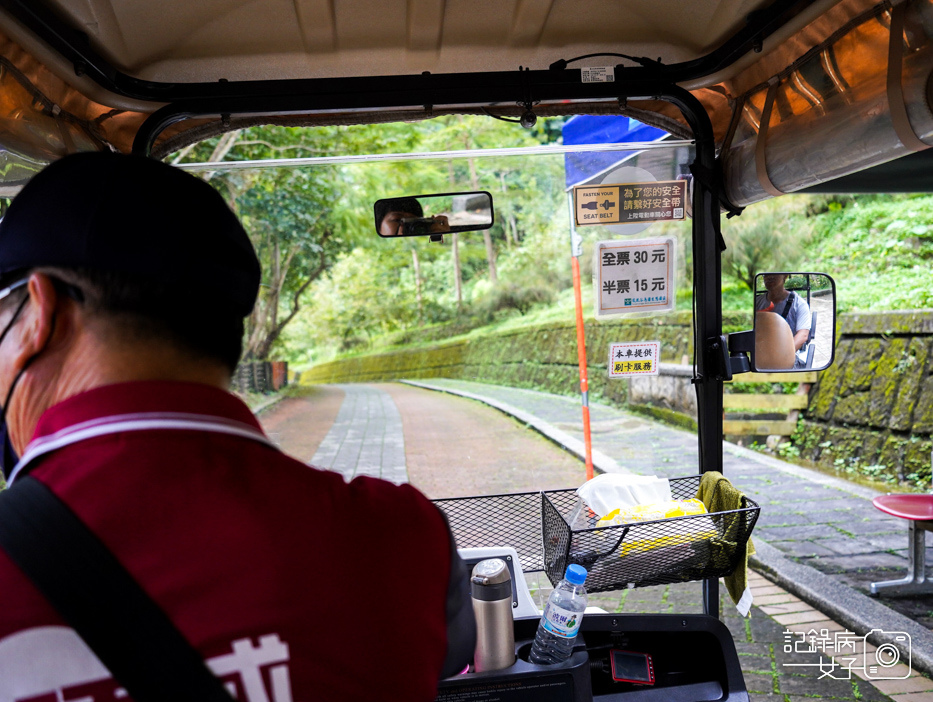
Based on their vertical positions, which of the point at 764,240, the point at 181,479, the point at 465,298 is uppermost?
the point at 764,240

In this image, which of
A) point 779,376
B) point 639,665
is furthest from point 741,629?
point 779,376

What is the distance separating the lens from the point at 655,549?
2045mm

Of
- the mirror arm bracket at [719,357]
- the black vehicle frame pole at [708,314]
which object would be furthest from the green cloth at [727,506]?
the mirror arm bracket at [719,357]

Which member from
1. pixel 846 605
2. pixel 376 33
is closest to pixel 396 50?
pixel 376 33

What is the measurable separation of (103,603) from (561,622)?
4.41ft

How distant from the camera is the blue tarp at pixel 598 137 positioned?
2.73m

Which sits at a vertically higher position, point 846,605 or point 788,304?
point 788,304

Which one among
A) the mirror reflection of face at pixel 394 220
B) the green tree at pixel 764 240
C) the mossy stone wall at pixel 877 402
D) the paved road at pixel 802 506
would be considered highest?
the green tree at pixel 764 240

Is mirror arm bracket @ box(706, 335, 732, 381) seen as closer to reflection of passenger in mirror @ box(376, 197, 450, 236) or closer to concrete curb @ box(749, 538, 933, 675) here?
reflection of passenger in mirror @ box(376, 197, 450, 236)

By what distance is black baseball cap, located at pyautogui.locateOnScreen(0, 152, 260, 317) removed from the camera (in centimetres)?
86

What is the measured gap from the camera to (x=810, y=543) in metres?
5.95

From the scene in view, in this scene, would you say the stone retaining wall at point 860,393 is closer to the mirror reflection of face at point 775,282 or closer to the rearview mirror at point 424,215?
the mirror reflection of face at point 775,282

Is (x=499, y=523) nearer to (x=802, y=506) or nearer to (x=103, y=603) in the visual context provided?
(x=103, y=603)

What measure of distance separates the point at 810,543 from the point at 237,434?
6254mm
